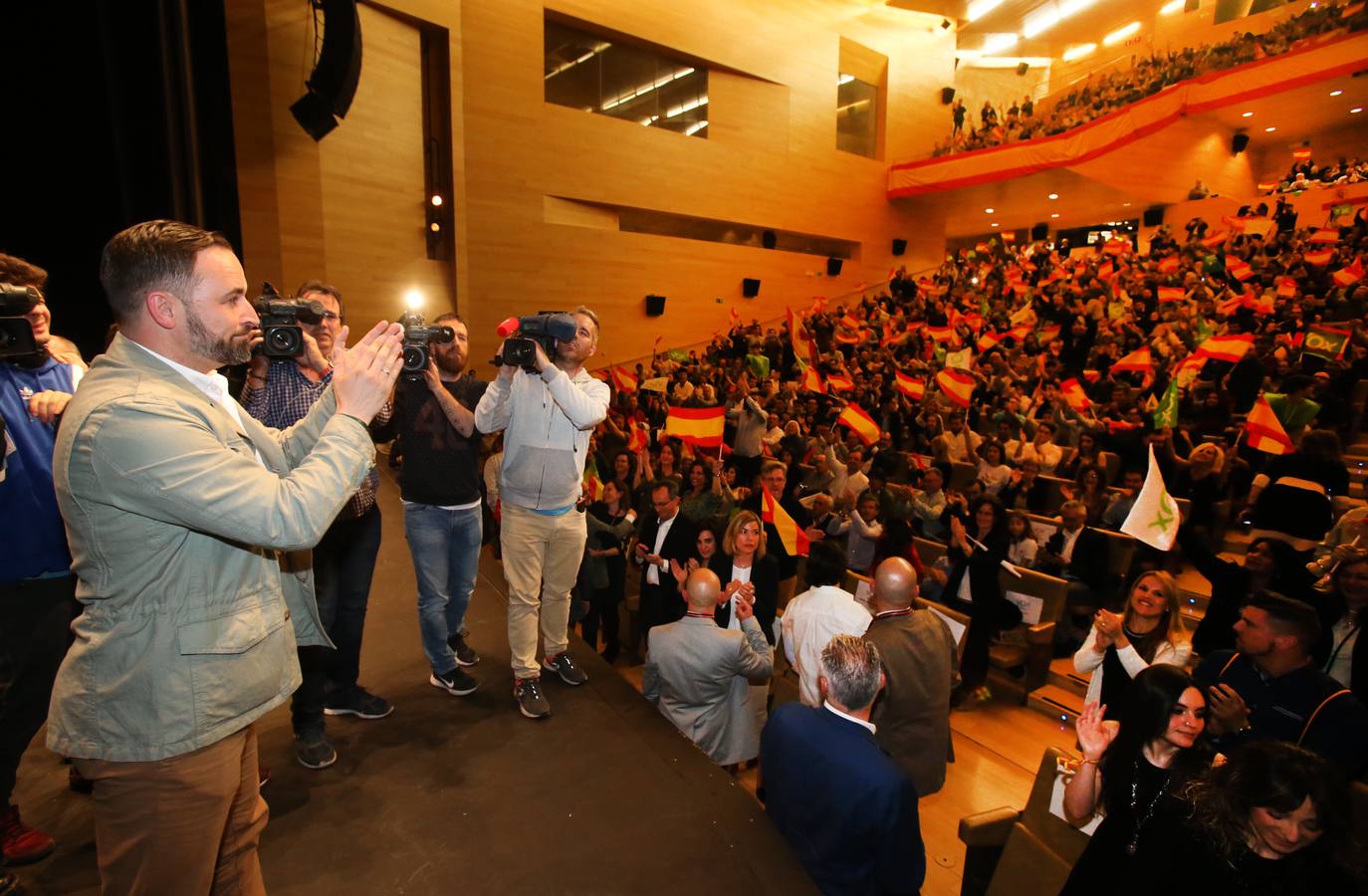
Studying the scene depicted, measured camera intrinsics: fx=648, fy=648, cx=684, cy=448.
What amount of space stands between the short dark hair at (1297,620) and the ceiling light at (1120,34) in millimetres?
27953

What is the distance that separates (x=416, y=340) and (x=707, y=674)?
1839 mm

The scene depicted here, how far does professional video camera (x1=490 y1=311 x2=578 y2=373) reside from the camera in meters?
2.22

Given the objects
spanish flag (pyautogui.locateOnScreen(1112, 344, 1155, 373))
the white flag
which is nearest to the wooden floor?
the white flag

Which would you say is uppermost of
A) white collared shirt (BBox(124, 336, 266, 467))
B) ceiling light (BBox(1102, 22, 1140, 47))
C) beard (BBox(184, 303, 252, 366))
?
ceiling light (BBox(1102, 22, 1140, 47))

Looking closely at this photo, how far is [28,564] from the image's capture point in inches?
69.1

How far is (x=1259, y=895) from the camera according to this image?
1484 mm

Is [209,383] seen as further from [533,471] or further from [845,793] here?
[845,793]

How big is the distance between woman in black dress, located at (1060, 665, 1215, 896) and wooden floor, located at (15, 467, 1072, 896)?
0.82 metres

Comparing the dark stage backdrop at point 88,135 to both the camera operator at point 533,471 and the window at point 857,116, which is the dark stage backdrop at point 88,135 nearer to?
the camera operator at point 533,471

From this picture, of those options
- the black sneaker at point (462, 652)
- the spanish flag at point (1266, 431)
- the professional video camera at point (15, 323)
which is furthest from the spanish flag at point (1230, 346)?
the professional video camera at point (15, 323)

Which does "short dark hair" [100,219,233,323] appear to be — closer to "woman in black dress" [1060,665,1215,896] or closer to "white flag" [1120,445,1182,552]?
"woman in black dress" [1060,665,1215,896]

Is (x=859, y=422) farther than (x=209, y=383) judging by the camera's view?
Yes

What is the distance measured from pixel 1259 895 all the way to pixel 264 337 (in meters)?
2.51

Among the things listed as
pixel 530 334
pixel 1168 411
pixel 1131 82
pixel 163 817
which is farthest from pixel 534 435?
pixel 1131 82
